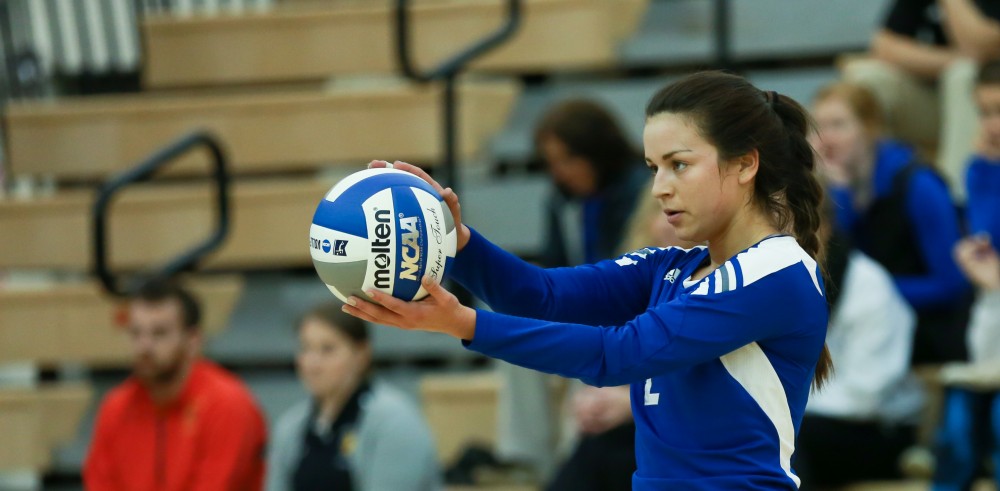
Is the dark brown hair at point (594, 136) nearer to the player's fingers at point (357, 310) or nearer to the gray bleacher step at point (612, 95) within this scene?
the gray bleacher step at point (612, 95)

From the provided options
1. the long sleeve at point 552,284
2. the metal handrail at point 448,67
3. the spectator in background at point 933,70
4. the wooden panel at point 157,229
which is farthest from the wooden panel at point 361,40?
the long sleeve at point 552,284

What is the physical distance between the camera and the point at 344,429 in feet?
14.9

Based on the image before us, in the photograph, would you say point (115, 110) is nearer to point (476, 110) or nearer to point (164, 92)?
point (164, 92)

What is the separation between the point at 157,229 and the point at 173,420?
1.50 metres

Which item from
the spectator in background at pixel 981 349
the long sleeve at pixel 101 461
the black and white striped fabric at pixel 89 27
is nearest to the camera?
the spectator in background at pixel 981 349

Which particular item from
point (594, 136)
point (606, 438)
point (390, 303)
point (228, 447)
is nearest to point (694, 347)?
point (390, 303)

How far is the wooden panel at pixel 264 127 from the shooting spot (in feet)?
19.6

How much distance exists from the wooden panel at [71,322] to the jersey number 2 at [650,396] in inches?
154

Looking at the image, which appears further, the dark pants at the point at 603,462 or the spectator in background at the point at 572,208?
the spectator in background at the point at 572,208

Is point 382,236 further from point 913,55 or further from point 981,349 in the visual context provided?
point 913,55

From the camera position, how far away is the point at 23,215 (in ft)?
21.0

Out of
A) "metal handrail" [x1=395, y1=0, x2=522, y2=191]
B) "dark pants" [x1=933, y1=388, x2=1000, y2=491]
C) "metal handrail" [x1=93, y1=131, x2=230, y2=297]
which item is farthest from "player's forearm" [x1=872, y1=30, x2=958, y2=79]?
"metal handrail" [x1=93, y1=131, x2=230, y2=297]

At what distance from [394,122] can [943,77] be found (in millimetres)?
2241

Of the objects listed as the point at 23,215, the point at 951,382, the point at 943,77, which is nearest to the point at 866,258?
the point at 951,382
